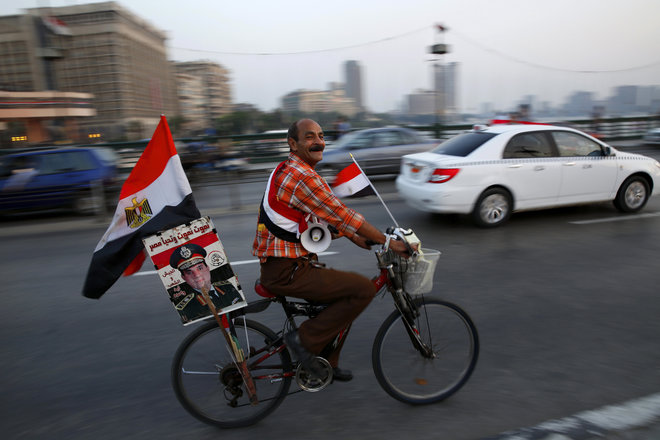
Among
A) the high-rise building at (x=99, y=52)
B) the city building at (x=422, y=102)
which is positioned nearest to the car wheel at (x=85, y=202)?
the city building at (x=422, y=102)

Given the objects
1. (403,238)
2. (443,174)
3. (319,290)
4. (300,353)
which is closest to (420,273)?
(403,238)

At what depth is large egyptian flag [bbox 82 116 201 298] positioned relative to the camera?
2.57 metres

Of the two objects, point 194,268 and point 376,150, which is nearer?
point 194,268

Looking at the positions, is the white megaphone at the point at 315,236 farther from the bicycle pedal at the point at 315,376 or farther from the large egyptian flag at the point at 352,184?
the bicycle pedal at the point at 315,376

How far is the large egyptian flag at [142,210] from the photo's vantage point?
2.57 metres

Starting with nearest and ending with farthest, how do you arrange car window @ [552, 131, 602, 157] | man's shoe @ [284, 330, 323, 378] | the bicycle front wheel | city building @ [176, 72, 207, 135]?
man's shoe @ [284, 330, 323, 378] < the bicycle front wheel < car window @ [552, 131, 602, 157] < city building @ [176, 72, 207, 135]

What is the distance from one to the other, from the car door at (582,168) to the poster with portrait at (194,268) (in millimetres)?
6640

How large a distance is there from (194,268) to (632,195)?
8.08 metres

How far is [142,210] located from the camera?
2.59m

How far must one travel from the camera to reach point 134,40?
83.9 meters

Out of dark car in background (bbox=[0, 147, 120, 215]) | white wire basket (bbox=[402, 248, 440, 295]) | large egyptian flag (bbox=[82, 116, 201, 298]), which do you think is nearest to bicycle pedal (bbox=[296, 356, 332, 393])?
white wire basket (bbox=[402, 248, 440, 295])

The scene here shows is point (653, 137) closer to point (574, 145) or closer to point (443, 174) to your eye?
point (574, 145)

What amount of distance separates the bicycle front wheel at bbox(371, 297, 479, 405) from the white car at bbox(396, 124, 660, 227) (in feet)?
14.9

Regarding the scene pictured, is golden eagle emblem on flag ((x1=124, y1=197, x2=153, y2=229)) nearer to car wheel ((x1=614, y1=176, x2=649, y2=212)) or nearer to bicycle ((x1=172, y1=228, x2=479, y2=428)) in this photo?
bicycle ((x1=172, y1=228, x2=479, y2=428))
